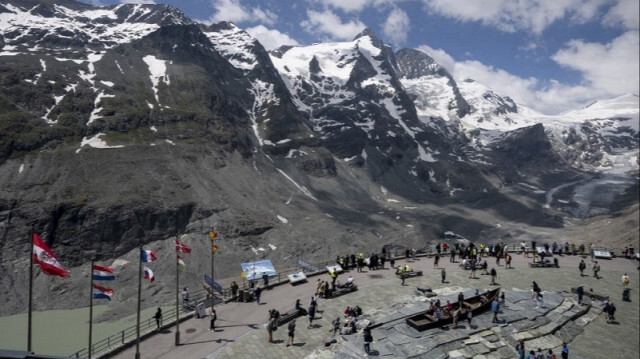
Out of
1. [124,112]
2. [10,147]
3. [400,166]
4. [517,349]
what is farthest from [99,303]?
[400,166]

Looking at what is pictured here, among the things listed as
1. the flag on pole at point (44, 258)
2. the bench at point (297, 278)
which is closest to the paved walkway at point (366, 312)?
the bench at point (297, 278)

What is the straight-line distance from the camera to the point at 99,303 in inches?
2571

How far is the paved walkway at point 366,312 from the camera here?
26864 millimetres

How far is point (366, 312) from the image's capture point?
105ft

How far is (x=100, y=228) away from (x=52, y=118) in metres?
44.8

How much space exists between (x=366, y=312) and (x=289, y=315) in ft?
19.5

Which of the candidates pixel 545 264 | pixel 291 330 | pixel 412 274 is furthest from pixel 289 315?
pixel 545 264

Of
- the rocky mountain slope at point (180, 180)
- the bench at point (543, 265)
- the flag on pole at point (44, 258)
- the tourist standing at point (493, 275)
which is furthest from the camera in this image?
the rocky mountain slope at point (180, 180)

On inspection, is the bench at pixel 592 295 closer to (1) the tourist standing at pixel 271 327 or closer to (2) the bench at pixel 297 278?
(2) the bench at pixel 297 278

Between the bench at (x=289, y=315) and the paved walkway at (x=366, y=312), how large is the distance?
671 mm

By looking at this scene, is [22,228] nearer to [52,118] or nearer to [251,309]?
[52,118]

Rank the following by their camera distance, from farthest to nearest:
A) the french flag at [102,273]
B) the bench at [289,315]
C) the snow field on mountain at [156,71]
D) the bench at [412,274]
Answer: the snow field on mountain at [156,71] → the bench at [412,274] → the bench at [289,315] → the french flag at [102,273]

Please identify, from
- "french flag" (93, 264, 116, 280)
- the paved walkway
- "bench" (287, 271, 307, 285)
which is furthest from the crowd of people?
"french flag" (93, 264, 116, 280)

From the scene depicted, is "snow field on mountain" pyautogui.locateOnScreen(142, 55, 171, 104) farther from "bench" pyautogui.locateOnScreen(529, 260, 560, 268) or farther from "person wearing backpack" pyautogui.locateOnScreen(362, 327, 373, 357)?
"person wearing backpack" pyautogui.locateOnScreen(362, 327, 373, 357)
